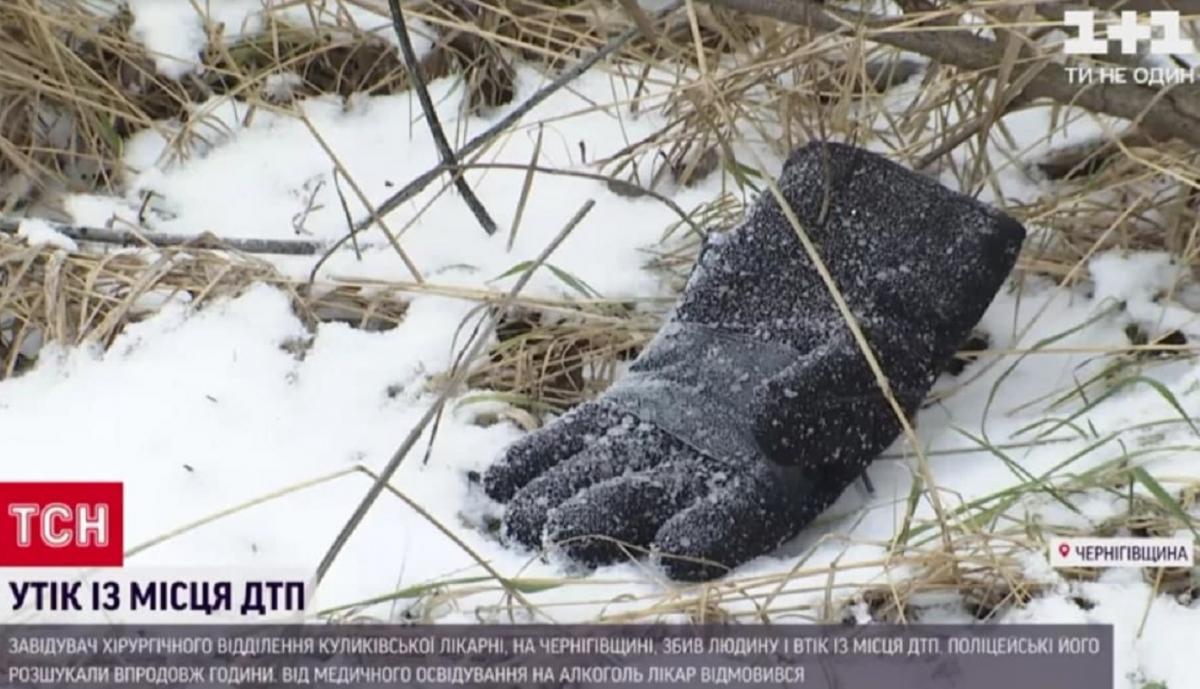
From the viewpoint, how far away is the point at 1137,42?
117 cm

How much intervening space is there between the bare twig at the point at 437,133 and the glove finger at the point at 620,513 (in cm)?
32

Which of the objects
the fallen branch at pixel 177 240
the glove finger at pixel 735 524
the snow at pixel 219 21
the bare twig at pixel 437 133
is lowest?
the glove finger at pixel 735 524

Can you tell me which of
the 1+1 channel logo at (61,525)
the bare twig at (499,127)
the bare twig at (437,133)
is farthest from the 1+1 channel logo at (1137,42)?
the 1+1 channel logo at (61,525)

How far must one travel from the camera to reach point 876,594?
3.42 feet

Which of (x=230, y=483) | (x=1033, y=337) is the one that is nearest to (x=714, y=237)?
(x=1033, y=337)

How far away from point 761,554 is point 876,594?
87 millimetres

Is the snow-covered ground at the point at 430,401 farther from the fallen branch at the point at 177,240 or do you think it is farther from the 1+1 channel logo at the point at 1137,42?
the 1+1 channel logo at the point at 1137,42

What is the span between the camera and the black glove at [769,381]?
110 centimetres

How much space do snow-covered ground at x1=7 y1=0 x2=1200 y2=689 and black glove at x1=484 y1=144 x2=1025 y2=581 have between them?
0.03 metres

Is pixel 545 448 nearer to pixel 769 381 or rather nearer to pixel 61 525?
pixel 769 381

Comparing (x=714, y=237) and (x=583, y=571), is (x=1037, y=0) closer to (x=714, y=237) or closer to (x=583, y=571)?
(x=714, y=237)

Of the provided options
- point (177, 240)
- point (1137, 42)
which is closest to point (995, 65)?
point (1137, 42)

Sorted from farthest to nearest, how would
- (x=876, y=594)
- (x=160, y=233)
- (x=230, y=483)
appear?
(x=160, y=233), (x=230, y=483), (x=876, y=594)

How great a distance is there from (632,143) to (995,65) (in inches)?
12.1
